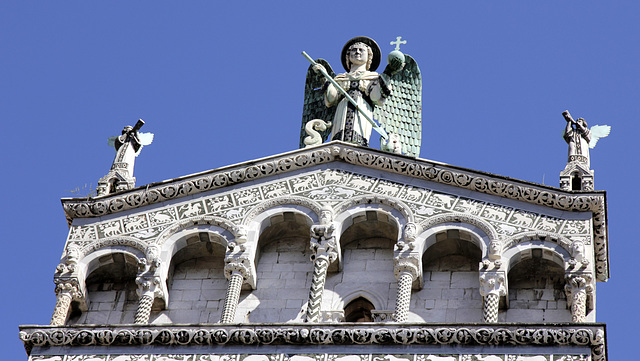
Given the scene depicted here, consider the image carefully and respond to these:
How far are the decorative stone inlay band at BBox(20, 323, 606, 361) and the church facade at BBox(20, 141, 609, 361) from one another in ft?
0.06

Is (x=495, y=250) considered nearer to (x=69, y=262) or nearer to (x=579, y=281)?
(x=579, y=281)

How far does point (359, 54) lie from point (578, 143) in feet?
13.4

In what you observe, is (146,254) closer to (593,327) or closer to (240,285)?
(240,285)

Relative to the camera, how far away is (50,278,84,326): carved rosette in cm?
2167

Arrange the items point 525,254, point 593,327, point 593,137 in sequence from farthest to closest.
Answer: point 593,137 → point 525,254 → point 593,327

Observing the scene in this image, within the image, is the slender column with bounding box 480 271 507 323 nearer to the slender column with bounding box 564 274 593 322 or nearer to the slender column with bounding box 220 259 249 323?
the slender column with bounding box 564 274 593 322

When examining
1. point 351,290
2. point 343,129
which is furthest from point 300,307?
point 343,129

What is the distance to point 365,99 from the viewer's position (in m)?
25.2

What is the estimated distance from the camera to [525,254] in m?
21.6

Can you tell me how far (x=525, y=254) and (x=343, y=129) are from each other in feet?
13.0

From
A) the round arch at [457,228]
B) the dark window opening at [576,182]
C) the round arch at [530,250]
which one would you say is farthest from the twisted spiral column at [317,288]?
the dark window opening at [576,182]

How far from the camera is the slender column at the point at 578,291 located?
2084cm

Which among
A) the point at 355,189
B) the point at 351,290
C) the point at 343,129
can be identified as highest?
the point at 343,129

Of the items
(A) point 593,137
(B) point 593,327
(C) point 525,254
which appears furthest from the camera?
(A) point 593,137
